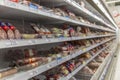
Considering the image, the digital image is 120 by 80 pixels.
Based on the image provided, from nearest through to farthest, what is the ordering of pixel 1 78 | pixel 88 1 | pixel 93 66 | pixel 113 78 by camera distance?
pixel 1 78
pixel 88 1
pixel 93 66
pixel 113 78

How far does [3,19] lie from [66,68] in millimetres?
1079

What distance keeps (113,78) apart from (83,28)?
1.90 meters

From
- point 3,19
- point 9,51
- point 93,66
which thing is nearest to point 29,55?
point 9,51

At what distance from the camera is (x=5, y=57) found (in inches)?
68.6

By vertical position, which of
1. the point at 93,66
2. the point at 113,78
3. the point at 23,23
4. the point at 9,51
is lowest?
the point at 113,78

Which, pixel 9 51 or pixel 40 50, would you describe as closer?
pixel 9 51

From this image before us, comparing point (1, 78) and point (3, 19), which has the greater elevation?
point (3, 19)

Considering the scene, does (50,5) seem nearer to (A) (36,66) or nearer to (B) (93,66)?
(A) (36,66)

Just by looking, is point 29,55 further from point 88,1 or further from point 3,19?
point 88,1

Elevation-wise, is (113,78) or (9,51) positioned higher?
(9,51)

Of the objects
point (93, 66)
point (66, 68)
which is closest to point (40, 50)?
point (66, 68)

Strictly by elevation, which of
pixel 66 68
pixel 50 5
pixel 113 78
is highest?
pixel 50 5

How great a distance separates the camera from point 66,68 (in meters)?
2.45

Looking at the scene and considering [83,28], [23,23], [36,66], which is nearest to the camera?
[36,66]
